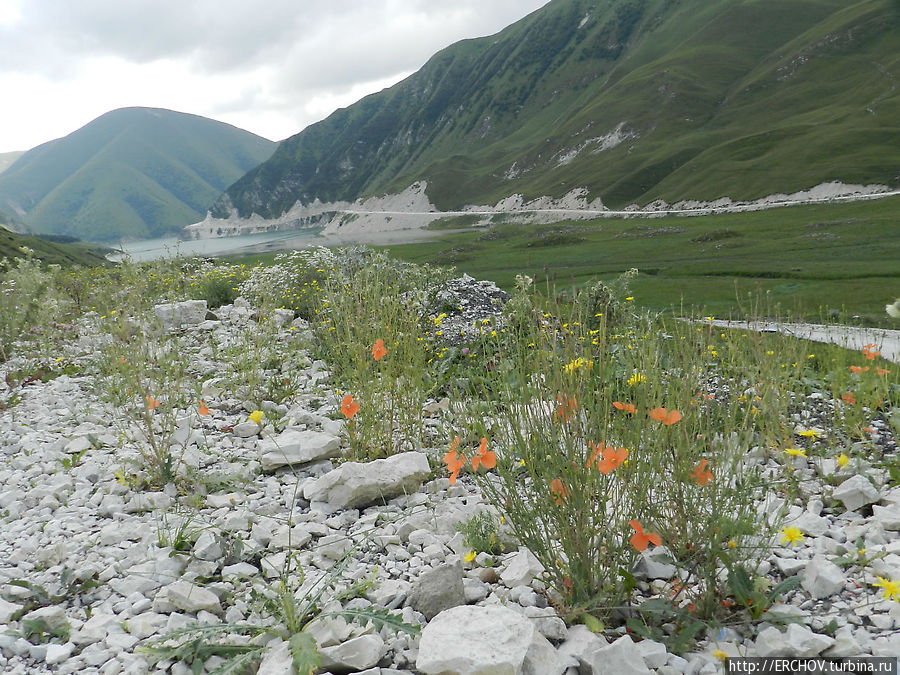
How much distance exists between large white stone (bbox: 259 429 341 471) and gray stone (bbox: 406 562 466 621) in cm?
239

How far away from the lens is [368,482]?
4.66m

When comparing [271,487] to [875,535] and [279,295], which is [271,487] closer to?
[875,535]

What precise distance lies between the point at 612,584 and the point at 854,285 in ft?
83.5

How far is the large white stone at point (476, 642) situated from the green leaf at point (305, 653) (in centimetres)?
51

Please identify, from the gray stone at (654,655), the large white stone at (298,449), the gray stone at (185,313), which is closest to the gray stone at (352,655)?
the gray stone at (654,655)

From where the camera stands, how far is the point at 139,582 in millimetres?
3703

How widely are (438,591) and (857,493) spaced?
10.4ft

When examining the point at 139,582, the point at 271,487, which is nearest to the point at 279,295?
the point at 271,487

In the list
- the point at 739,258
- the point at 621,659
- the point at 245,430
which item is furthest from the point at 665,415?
the point at 739,258

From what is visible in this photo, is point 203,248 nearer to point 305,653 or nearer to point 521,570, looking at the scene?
point 521,570

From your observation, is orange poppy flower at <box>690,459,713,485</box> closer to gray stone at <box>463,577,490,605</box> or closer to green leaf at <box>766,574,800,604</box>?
green leaf at <box>766,574,800,604</box>

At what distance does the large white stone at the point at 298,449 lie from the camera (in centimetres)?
536

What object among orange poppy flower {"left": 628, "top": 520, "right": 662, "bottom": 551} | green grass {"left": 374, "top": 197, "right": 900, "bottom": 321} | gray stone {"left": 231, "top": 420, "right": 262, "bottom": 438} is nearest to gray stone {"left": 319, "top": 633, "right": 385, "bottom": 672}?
orange poppy flower {"left": 628, "top": 520, "right": 662, "bottom": 551}

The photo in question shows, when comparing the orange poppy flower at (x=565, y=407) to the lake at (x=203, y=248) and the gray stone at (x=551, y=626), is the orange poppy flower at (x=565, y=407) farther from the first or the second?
the lake at (x=203, y=248)
